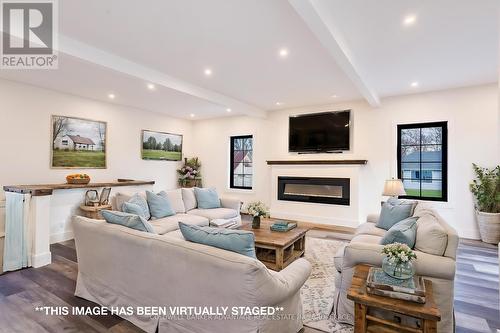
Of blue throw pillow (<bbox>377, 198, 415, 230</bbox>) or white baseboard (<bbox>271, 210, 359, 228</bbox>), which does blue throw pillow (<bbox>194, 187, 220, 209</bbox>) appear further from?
blue throw pillow (<bbox>377, 198, 415, 230</bbox>)

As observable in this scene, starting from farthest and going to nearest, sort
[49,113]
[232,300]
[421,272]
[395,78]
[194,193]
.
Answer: [194,193] → [49,113] → [395,78] → [421,272] → [232,300]

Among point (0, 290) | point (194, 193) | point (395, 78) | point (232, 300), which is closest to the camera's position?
point (232, 300)

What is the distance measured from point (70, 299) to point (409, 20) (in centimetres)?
446

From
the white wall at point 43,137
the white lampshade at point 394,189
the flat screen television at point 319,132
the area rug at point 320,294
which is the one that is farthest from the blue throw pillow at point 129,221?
the flat screen television at point 319,132

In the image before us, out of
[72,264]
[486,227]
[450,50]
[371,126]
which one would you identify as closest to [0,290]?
[72,264]

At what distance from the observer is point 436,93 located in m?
5.05

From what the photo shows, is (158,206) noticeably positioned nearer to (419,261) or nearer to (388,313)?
(388,313)

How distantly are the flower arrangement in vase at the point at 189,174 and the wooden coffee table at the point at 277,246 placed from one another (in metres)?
4.23

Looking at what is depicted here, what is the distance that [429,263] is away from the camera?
1.97 m

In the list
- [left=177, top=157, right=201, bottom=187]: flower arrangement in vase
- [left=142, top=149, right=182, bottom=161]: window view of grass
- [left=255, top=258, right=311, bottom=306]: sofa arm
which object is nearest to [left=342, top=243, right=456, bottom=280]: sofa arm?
[left=255, top=258, right=311, bottom=306]: sofa arm

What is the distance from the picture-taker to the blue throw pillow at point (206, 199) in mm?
5008

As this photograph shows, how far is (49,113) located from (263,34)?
4344 mm

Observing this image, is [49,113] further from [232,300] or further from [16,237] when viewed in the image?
[232,300]

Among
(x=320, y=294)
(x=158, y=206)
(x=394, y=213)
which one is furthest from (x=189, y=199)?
(x=394, y=213)
